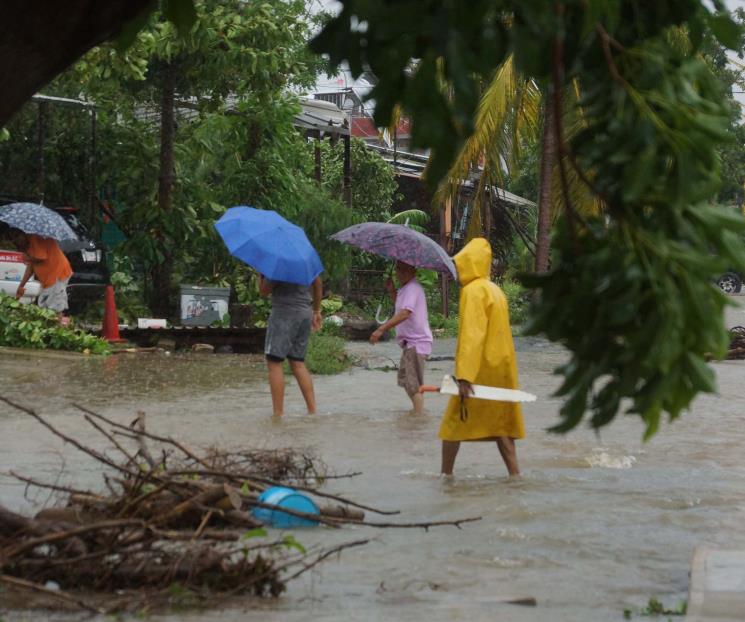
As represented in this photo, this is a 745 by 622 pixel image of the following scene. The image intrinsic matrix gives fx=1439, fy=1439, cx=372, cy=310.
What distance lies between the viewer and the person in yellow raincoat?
9.19 metres

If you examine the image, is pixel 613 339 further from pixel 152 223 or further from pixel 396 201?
pixel 396 201

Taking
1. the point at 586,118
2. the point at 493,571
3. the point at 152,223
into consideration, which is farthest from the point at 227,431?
the point at 152,223

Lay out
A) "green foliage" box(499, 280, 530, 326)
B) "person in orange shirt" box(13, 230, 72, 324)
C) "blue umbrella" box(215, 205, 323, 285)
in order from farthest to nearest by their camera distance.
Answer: "green foliage" box(499, 280, 530, 326), "person in orange shirt" box(13, 230, 72, 324), "blue umbrella" box(215, 205, 323, 285)

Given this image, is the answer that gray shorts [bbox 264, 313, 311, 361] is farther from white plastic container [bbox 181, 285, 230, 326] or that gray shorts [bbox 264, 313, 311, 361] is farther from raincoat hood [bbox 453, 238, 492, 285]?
white plastic container [bbox 181, 285, 230, 326]

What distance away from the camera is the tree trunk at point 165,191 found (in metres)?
20.8

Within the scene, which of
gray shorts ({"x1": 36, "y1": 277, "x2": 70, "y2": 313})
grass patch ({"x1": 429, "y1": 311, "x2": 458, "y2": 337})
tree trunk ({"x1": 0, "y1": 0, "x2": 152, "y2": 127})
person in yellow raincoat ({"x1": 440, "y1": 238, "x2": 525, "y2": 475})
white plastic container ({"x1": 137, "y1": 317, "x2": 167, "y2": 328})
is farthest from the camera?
grass patch ({"x1": 429, "y1": 311, "x2": 458, "y2": 337})

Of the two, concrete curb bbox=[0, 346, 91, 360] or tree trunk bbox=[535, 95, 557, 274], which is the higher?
tree trunk bbox=[535, 95, 557, 274]

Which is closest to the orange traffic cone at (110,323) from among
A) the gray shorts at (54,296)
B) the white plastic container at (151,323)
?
the white plastic container at (151,323)

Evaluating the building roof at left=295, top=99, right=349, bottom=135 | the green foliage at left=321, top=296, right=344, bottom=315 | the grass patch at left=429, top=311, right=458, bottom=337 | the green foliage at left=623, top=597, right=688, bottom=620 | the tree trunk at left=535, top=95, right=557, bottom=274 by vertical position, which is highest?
the building roof at left=295, top=99, right=349, bottom=135

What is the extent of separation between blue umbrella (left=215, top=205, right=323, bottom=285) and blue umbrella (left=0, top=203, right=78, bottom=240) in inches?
202

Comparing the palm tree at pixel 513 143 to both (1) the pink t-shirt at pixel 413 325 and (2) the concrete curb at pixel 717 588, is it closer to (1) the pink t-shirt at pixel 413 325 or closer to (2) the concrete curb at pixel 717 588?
(1) the pink t-shirt at pixel 413 325

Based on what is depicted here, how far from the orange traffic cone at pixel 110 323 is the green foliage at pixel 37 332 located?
25.2 inches

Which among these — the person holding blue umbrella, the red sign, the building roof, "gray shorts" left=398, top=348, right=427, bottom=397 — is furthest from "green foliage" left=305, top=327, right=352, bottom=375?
the building roof

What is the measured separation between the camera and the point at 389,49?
10.7 feet
